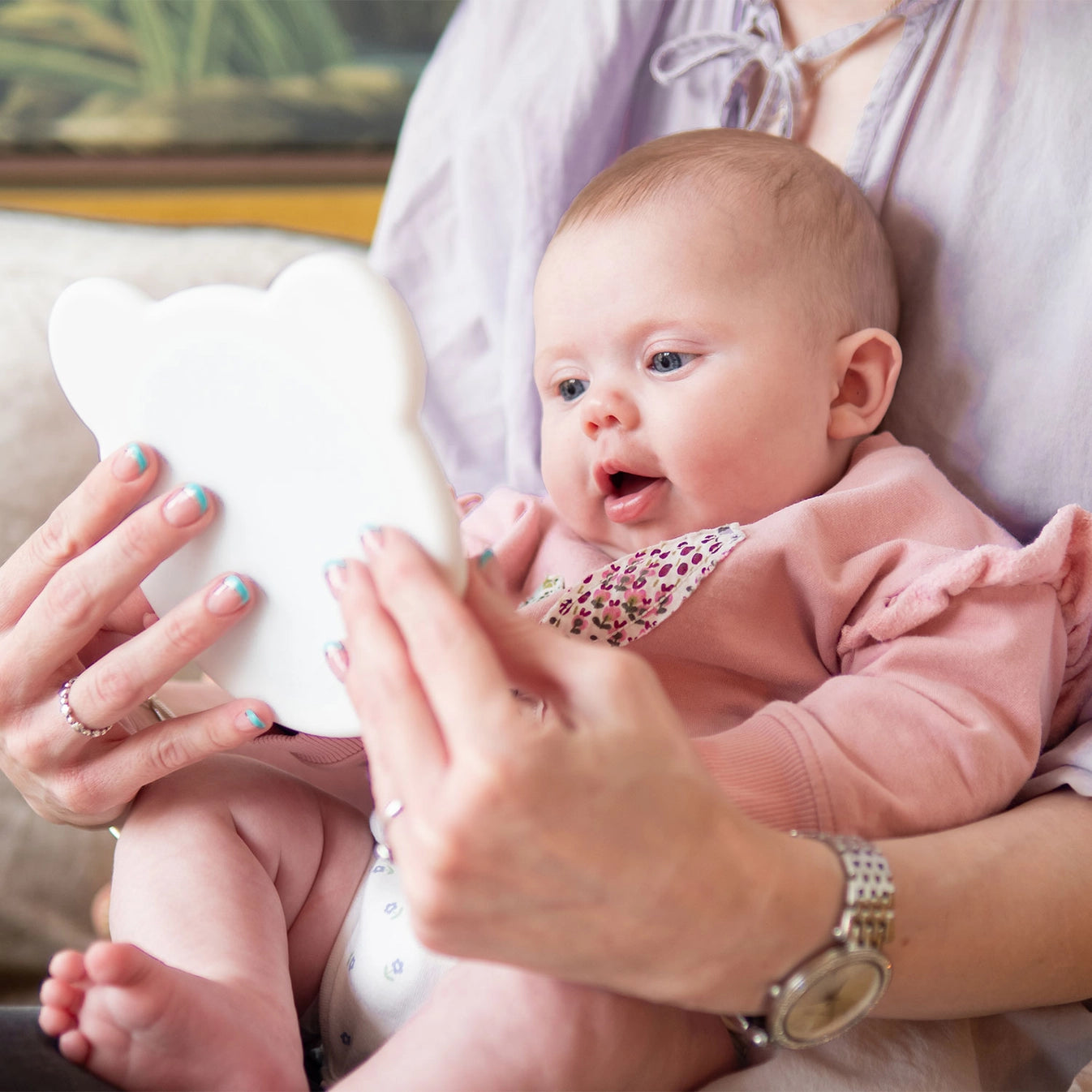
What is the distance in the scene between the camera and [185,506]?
2.23 ft

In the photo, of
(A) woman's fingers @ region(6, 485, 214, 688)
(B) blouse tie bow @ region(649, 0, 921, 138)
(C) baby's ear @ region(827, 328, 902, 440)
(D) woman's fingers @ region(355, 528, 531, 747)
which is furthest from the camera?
(B) blouse tie bow @ region(649, 0, 921, 138)

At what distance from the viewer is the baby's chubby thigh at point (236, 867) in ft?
2.43

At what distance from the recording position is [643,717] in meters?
0.51

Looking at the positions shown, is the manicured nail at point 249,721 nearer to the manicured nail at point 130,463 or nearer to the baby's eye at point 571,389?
the manicured nail at point 130,463

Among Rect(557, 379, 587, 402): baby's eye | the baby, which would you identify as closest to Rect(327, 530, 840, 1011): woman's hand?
the baby

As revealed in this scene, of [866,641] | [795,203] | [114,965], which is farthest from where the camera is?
[795,203]

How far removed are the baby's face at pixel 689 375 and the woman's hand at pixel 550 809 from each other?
362mm

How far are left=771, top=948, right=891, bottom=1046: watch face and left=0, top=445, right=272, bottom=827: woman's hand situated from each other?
38 centimetres

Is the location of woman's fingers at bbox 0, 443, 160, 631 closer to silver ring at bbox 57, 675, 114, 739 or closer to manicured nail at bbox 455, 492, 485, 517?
silver ring at bbox 57, 675, 114, 739

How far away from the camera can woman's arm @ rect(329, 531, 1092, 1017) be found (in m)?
0.48

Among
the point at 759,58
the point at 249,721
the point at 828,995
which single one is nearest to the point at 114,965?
the point at 249,721

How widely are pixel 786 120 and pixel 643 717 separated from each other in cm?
79

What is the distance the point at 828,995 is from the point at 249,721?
0.41 meters

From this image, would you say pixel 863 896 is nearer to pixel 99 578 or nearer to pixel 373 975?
pixel 373 975
